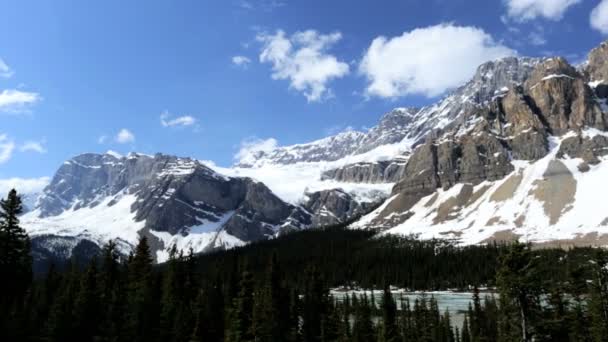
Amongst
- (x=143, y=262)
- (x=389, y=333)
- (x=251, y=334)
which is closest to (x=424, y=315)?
(x=389, y=333)

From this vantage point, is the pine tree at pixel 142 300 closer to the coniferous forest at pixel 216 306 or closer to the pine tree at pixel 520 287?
the coniferous forest at pixel 216 306

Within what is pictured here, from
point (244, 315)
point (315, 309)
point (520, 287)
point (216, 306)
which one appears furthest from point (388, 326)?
point (520, 287)

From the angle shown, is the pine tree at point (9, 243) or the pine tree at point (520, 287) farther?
the pine tree at point (9, 243)

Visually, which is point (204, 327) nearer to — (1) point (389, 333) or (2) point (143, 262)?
(2) point (143, 262)

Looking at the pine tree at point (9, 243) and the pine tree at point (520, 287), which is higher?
the pine tree at point (9, 243)

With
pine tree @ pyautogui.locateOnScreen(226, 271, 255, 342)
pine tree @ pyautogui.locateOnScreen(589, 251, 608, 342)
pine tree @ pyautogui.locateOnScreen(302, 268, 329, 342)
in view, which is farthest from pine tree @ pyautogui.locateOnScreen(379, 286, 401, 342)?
pine tree @ pyautogui.locateOnScreen(589, 251, 608, 342)

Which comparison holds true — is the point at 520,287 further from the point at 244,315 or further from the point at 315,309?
the point at 315,309

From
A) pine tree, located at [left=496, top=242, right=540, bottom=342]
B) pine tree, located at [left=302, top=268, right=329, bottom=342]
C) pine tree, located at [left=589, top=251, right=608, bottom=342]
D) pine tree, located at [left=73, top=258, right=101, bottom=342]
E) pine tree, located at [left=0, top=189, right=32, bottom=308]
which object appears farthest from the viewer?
pine tree, located at [left=302, top=268, right=329, bottom=342]

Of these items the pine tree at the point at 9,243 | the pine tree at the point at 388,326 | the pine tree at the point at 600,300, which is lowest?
the pine tree at the point at 388,326

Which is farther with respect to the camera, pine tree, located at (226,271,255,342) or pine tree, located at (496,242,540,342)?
pine tree, located at (226,271,255,342)

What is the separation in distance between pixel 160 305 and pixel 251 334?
1568cm

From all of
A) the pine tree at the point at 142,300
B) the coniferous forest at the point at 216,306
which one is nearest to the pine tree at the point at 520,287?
the coniferous forest at the point at 216,306

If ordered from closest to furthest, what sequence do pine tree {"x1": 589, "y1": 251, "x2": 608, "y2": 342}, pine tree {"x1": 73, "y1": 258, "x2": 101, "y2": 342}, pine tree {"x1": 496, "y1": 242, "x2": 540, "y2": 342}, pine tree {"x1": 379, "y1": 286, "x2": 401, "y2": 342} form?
1. pine tree {"x1": 496, "y1": 242, "x2": 540, "y2": 342}
2. pine tree {"x1": 589, "y1": 251, "x2": 608, "y2": 342}
3. pine tree {"x1": 73, "y1": 258, "x2": 101, "y2": 342}
4. pine tree {"x1": 379, "y1": 286, "x2": 401, "y2": 342}

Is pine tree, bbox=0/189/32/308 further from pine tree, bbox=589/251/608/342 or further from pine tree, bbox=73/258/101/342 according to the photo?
pine tree, bbox=589/251/608/342
